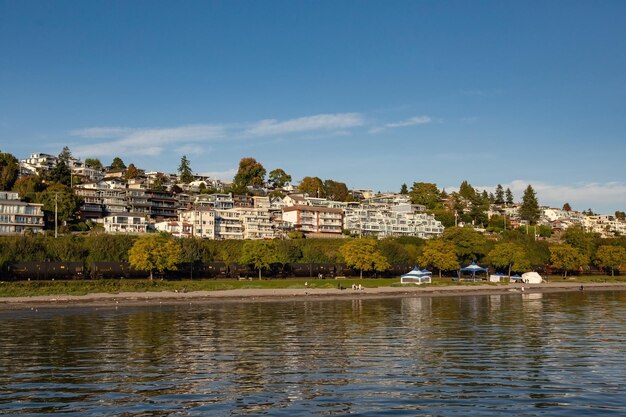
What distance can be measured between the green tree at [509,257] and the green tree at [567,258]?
429 inches

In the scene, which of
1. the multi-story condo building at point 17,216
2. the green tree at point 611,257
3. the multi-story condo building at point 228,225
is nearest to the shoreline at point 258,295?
the green tree at point 611,257

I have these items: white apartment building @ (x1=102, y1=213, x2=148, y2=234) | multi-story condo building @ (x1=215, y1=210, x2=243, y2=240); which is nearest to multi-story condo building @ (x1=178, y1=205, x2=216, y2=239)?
multi-story condo building @ (x1=215, y1=210, x2=243, y2=240)

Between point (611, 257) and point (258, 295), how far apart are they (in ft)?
338

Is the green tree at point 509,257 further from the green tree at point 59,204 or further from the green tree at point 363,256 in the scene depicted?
the green tree at point 59,204

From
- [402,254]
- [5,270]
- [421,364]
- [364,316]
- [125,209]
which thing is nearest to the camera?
[421,364]

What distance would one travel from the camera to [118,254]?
11950 centimetres

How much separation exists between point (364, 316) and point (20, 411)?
4161 centimetres

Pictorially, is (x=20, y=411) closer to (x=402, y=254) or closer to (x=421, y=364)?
(x=421, y=364)

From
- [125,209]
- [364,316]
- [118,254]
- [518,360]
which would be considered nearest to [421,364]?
[518,360]

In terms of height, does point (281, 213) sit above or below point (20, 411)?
above

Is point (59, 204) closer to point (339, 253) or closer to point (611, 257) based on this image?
point (339, 253)

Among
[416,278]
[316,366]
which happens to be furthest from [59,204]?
[316,366]

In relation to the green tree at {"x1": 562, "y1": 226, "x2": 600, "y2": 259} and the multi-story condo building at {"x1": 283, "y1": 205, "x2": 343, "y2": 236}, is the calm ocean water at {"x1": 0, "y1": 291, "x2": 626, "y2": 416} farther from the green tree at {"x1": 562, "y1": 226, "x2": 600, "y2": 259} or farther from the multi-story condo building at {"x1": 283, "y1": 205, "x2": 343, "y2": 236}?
the multi-story condo building at {"x1": 283, "y1": 205, "x2": 343, "y2": 236}

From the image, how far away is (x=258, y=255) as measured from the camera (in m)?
120
